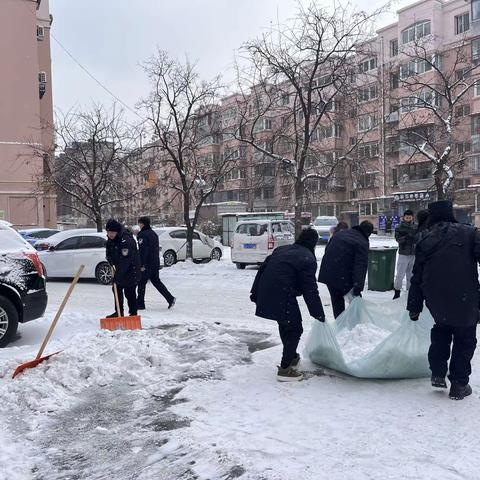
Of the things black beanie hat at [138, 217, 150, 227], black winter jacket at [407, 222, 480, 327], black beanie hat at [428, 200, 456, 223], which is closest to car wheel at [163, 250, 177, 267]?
black beanie hat at [138, 217, 150, 227]

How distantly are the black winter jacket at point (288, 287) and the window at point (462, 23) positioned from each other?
149 feet

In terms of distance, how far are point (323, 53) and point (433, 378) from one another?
13710mm

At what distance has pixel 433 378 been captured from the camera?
4.69m

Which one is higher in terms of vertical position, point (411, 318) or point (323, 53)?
point (323, 53)

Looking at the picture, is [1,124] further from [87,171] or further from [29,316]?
[29,316]

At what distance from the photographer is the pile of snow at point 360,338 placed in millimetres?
5617

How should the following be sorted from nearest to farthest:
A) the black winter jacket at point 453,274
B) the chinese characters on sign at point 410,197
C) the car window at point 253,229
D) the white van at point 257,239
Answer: the black winter jacket at point 453,274
the white van at point 257,239
the car window at point 253,229
the chinese characters on sign at point 410,197

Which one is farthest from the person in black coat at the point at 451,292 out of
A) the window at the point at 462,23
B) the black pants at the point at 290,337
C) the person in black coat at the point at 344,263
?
the window at the point at 462,23

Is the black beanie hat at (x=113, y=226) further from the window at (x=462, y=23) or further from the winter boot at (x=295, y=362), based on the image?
the window at (x=462, y=23)

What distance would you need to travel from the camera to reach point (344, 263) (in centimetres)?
712

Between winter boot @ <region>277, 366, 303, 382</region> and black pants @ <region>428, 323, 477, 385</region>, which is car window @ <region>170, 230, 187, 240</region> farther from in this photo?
black pants @ <region>428, 323, 477, 385</region>

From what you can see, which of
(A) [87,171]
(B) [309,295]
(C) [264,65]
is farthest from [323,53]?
(B) [309,295]

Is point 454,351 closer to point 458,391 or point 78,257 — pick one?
point 458,391

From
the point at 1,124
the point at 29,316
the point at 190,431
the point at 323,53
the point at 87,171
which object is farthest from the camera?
the point at 1,124
